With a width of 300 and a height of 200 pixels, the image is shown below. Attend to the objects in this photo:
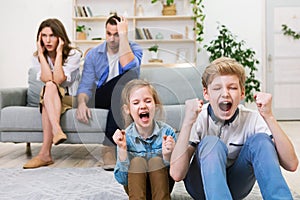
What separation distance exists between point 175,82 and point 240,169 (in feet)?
1.26

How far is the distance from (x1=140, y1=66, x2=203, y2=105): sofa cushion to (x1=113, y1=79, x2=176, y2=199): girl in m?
0.03

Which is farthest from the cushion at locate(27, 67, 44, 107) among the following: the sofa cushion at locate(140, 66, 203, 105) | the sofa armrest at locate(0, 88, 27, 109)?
the sofa cushion at locate(140, 66, 203, 105)

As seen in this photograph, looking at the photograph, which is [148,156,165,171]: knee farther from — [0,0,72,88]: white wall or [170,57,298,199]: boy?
[0,0,72,88]: white wall

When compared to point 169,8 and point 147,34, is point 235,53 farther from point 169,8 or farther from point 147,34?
point 147,34

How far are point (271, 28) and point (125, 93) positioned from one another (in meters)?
4.73

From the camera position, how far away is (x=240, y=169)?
1469 millimetres

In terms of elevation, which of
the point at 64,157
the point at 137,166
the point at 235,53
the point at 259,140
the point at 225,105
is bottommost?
the point at 64,157

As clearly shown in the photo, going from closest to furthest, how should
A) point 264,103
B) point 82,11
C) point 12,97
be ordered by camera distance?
point 264,103, point 12,97, point 82,11

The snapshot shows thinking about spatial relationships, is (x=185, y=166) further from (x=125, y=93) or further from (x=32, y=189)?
(x=32, y=189)

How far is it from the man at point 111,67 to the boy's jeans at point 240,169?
35cm

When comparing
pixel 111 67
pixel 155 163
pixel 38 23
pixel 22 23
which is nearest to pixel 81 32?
pixel 38 23

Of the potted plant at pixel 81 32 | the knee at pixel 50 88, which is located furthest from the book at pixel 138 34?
the potted plant at pixel 81 32

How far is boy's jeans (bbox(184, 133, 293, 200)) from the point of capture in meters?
1.30

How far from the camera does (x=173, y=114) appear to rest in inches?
60.7
